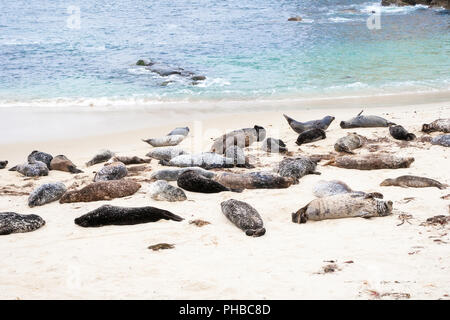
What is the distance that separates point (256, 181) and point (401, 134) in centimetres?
338

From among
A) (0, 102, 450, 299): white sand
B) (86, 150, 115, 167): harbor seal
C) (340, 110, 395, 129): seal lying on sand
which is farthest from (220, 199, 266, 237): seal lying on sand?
(340, 110, 395, 129): seal lying on sand

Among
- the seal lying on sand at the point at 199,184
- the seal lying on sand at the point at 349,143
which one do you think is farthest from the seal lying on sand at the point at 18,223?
the seal lying on sand at the point at 349,143

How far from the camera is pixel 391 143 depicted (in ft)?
28.5

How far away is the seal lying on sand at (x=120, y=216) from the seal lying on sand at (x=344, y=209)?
53.9 inches

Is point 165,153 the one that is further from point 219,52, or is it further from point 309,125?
point 219,52

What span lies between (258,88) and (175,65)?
431cm

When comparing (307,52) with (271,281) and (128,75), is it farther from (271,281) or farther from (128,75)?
(271,281)

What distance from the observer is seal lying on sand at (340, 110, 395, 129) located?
9.71m

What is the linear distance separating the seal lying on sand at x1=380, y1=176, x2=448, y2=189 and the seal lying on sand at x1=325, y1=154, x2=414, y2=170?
85 cm

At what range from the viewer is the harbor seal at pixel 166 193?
6.38m

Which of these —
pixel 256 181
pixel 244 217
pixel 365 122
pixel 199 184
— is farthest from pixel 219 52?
pixel 244 217

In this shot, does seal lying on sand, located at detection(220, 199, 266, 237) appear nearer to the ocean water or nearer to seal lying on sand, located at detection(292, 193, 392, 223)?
seal lying on sand, located at detection(292, 193, 392, 223)
